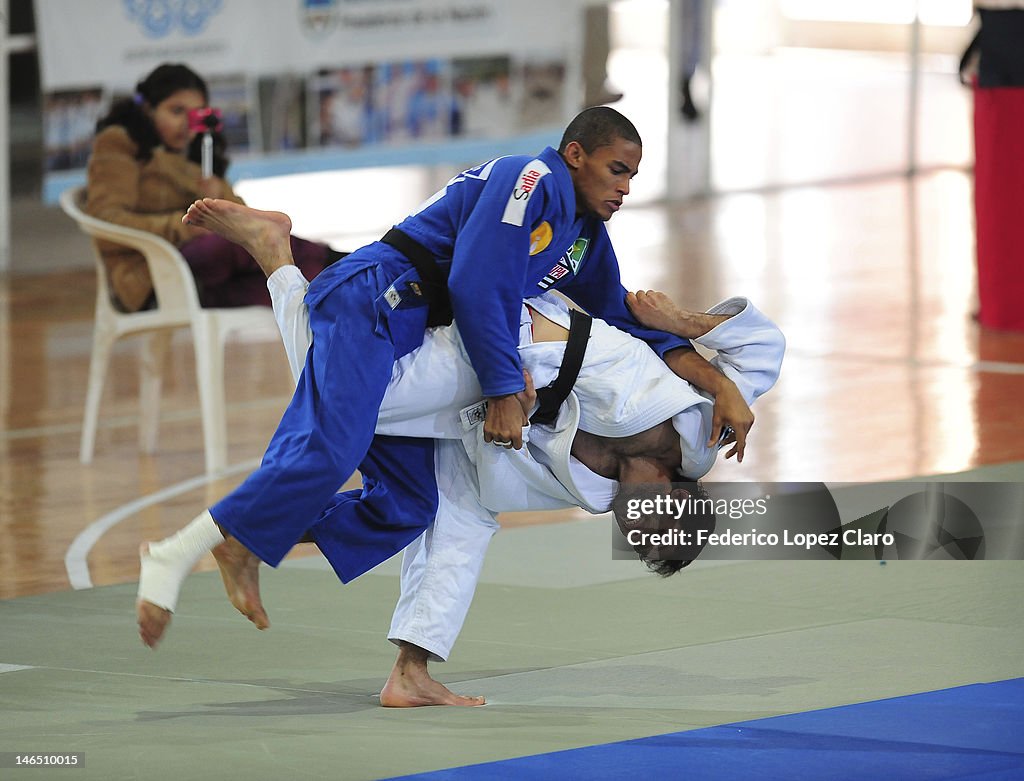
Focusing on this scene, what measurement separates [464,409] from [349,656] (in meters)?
0.77

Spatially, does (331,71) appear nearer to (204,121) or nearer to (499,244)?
(204,121)

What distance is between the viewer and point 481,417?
11.0 ft

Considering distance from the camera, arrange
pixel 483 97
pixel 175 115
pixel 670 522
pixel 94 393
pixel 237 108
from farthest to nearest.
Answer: pixel 483 97
pixel 237 108
pixel 94 393
pixel 175 115
pixel 670 522

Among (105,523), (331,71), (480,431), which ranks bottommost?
(105,523)

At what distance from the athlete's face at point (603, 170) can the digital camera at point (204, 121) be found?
3.03 m

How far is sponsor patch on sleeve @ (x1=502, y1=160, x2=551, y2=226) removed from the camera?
321 centimetres

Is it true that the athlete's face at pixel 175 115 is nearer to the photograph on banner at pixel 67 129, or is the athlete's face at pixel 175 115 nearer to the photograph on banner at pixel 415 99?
the photograph on banner at pixel 67 129

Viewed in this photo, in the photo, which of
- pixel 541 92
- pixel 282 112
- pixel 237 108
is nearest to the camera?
pixel 237 108

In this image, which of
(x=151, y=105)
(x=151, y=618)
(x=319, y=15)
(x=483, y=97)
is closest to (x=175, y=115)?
(x=151, y=105)

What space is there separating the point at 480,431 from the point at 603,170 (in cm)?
54

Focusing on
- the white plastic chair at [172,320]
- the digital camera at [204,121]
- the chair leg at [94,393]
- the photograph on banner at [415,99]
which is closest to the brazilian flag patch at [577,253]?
the white plastic chair at [172,320]

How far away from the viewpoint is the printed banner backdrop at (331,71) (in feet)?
35.2

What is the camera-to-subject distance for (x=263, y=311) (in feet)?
20.3

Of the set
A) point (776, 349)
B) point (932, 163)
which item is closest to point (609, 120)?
point (776, 349)
